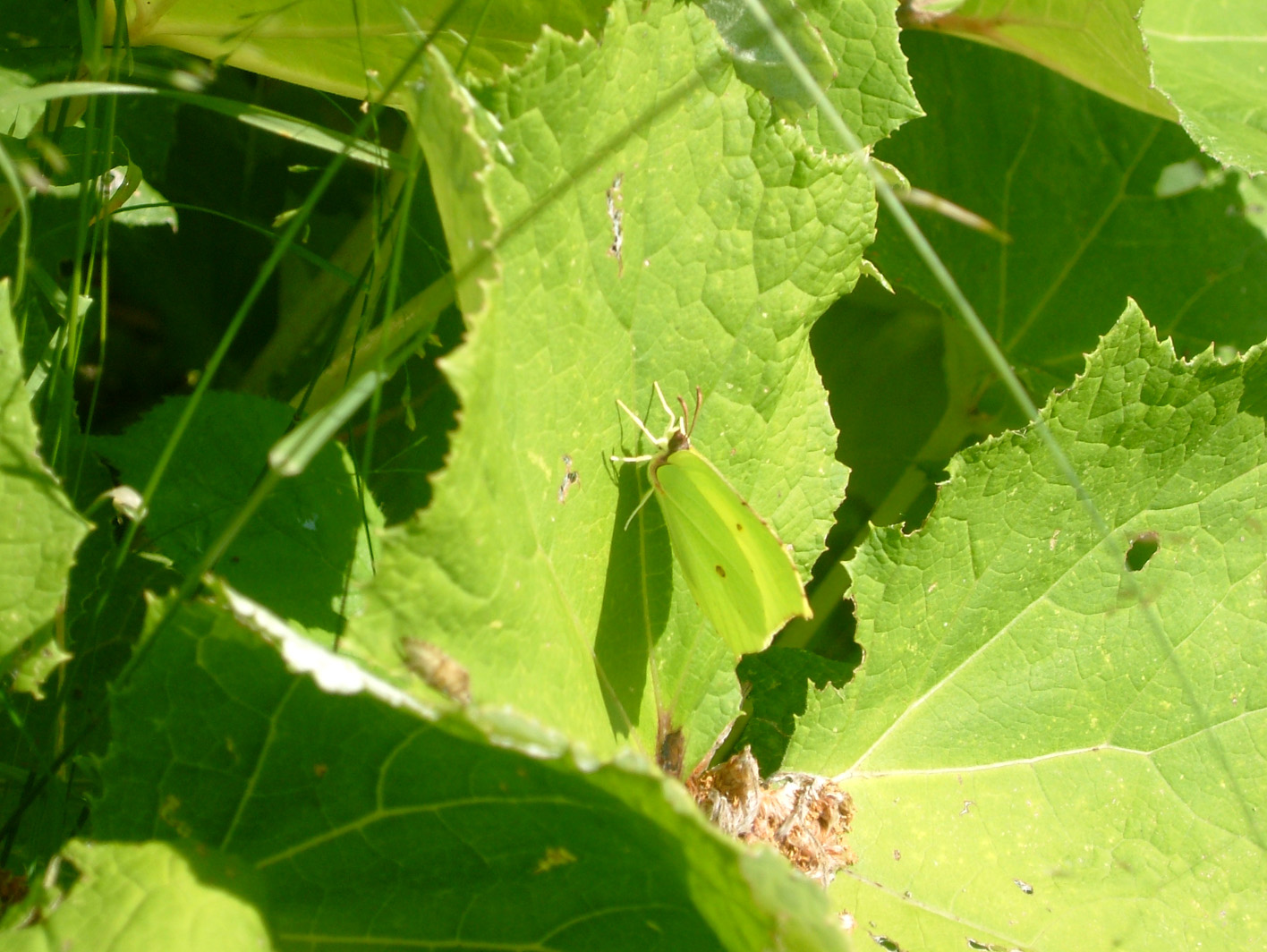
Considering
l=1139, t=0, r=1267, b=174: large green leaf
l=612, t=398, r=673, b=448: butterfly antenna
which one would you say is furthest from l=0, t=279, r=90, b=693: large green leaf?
l=1139, t=0, r=1267, b=174: large green leaf

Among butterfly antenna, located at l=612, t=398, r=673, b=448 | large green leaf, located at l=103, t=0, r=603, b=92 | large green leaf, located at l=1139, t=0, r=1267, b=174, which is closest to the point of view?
butterfly antenna, located at l=612, t=398, r=673, b=448

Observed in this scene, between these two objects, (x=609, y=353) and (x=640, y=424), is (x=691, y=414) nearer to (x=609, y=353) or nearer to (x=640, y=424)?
(x=640, y=424)

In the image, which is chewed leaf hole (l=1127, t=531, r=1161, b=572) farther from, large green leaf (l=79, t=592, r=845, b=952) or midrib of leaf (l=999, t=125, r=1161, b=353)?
large green leaf (l=79, t=592, r=845, b=952)

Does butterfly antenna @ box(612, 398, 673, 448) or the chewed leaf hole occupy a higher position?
butterfly antenna @ box(612, 398, 673, 448)

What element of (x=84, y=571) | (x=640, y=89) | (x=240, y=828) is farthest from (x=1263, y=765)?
(x=84, y=571)

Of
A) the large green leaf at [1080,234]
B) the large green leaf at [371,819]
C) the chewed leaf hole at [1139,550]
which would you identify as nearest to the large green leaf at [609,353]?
the large green leaf at [371,819]

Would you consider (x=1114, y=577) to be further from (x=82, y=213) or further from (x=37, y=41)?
(x=37, y=41)

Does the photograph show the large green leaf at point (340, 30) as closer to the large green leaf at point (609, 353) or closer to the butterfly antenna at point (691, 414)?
the large green leaf at point (609, 353)
